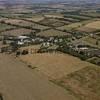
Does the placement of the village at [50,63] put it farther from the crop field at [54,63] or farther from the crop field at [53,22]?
the crop field at [53,22]

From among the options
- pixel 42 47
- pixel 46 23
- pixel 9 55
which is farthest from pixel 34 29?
pixel 9 55

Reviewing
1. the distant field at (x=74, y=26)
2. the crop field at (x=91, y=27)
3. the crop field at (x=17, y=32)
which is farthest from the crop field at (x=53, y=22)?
the crop field at (x=17, y=32)

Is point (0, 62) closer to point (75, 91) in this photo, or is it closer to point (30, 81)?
point (30, 81)

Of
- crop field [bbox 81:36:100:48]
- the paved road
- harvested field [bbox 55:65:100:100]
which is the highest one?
harvested field [bbox 55:65:100:100]

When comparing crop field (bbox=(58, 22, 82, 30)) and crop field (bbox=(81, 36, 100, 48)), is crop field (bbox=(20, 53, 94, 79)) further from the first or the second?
crop field (bbox=(58, 22, 82, 30))

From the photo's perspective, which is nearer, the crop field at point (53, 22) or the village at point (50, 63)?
the village at point (50, 63)

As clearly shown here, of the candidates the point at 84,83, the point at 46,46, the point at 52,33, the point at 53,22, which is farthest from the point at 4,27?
the point at 84,83

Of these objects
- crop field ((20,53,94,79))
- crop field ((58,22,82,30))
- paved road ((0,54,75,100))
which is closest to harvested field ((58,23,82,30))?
crop field ((58,22,82,30))
